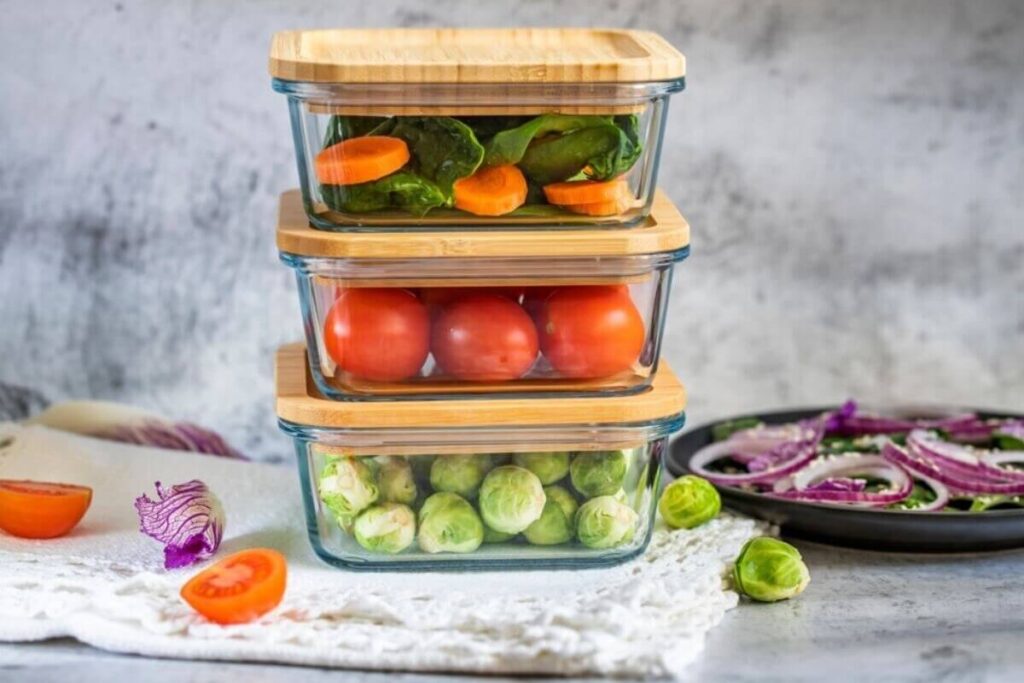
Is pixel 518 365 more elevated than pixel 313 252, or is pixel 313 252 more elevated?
pixel 313 252

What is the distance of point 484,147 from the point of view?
1505 millimetres

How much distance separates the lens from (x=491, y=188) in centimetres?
152

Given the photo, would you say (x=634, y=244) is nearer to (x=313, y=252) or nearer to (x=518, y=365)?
(x=518, y=365)

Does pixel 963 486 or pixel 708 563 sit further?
pixel 963 486

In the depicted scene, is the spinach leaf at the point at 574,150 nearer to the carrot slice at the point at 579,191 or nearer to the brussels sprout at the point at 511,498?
the carrot slice at the point at 579,191

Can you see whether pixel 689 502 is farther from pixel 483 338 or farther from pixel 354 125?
pixel 354 125

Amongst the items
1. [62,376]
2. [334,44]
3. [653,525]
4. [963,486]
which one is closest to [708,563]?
[653,525]

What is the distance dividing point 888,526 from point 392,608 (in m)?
0.54

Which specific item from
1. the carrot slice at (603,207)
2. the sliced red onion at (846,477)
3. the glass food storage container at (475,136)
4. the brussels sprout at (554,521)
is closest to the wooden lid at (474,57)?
the glass food storage container at (475,136)

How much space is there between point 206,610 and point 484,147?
19.4 inches

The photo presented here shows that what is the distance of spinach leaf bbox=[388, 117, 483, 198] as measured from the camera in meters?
1.49

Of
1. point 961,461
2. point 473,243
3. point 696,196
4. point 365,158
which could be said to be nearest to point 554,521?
point 473,243

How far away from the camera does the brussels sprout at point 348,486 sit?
5.21 feet

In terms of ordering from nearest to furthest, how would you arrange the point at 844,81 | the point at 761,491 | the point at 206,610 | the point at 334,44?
the point at 206,610, the point at 334,44, the point at 761,491, the point at 844,81
